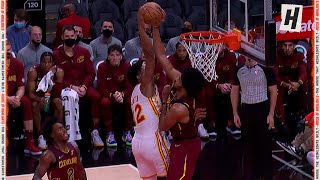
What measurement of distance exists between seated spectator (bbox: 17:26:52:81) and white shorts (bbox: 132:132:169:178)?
12.4 feet

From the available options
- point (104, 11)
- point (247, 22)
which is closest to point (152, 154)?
point (247, 22)

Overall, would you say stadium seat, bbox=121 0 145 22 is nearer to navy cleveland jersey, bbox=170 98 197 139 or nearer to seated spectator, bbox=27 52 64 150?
seated spectator, bbox=27 52 64 150

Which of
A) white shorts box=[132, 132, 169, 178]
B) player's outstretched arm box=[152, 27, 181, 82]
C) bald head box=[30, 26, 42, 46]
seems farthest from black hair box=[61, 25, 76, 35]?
white shorts box=[132, 132, 169, 178]

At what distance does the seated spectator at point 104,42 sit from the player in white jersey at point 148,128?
3.97m

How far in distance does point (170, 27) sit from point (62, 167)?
18.6ft

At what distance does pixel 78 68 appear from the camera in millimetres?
8758

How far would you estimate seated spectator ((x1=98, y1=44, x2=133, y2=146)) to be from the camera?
29.0 feet

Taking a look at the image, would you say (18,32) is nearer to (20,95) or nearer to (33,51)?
(33,51)

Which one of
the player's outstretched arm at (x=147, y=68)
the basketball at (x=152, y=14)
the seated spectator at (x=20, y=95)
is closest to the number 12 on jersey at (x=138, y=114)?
the player's outstretched arm at (x=147, y=68)

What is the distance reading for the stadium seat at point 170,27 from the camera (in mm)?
10656

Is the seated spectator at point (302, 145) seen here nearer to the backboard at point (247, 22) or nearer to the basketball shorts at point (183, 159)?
the backboard at point (247, 22)

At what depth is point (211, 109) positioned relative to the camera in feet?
30.5

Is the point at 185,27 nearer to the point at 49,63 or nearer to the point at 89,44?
the point at 89,44

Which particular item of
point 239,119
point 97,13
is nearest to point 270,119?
point 239,119
